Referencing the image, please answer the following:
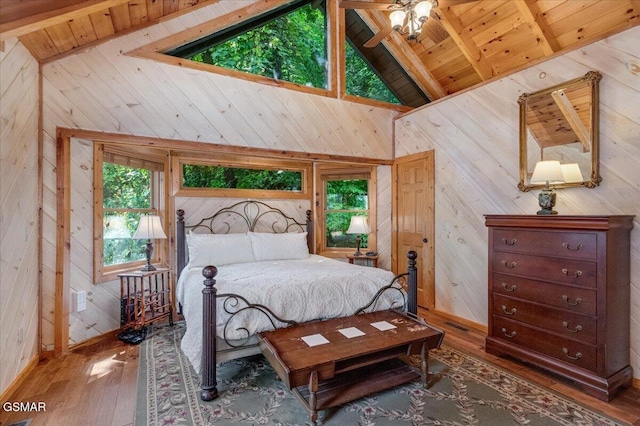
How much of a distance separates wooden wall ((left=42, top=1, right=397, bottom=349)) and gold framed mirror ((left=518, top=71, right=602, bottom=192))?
7.50 ft

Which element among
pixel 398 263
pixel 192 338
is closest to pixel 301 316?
pixel 192 338

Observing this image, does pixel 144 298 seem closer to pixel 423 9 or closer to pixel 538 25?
pixel 423 9

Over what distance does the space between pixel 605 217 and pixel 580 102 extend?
4.08 feet

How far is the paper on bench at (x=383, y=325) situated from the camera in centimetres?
258

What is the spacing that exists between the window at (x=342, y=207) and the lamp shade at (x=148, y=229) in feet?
7.62

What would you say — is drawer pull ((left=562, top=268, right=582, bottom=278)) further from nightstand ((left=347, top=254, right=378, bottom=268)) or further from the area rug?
nightstand ((left=347, top=254, right=378, bottom=268))

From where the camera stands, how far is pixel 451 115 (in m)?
4.09

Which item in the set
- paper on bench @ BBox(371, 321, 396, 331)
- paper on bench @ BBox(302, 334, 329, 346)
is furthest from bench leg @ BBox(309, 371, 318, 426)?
paper on bench @ BBox(371, 321, 396, 331)

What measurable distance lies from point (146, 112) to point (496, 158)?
3.88 meters

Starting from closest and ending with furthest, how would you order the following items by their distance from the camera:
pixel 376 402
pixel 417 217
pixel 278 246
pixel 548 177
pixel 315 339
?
1. pixel 376 402
2. pixel 315 339
3. pixel 548 177
4. pixel 278 246
5. pixel 417 217

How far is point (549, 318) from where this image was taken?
8.62 ft

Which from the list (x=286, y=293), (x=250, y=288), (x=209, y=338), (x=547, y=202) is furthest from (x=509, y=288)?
(x=209, y=338)

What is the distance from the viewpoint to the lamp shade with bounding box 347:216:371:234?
4539 millimetres

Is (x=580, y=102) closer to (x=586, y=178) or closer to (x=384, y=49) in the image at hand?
(x=586, y=178)
